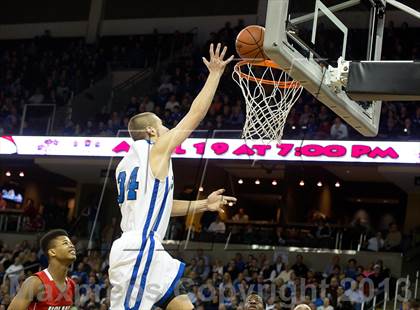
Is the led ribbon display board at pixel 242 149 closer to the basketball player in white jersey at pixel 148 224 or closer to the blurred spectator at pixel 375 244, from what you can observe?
the blurred spectator at pixel 375 244

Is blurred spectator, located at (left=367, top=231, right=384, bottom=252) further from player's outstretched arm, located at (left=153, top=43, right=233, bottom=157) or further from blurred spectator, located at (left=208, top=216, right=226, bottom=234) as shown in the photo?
player's outstretched arm, located at (left=153, top=43, right=233, bottom=157)

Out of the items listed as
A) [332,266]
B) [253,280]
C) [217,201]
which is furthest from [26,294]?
[332,266]

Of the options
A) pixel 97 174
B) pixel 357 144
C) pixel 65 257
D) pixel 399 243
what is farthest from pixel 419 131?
pixel 65 257

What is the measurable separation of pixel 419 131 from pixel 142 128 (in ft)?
38.4

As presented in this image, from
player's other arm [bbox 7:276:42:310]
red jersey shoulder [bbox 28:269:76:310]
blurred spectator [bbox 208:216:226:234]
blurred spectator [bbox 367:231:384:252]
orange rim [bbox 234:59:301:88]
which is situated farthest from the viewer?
blurred spectator [bbox 208:216:226:234]

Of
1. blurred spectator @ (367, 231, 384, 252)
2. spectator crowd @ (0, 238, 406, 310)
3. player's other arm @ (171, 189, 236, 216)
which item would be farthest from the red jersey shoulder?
blurred spectator @ (367, 231, 384, 252)

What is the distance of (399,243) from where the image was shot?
54.4ft

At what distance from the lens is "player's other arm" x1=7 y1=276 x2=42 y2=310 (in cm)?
558

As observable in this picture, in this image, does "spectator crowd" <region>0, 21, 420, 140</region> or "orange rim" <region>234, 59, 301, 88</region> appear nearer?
"orange rim" <region>234, 59, 301, 88</region>

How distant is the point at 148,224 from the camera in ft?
14.8

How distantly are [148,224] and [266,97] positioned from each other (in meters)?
2.43

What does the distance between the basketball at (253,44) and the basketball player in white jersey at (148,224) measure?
1.57 metres

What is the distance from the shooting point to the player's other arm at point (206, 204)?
15.9 ft

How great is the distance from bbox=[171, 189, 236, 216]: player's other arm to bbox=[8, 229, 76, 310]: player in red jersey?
133cm
